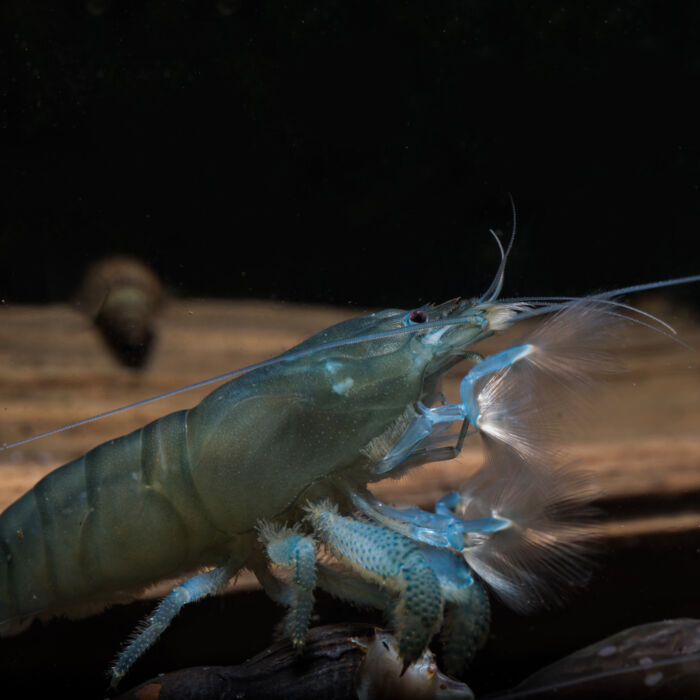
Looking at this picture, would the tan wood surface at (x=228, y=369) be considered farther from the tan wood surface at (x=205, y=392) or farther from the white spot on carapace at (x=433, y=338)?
the white spot on carapace at (x=433, y=338)

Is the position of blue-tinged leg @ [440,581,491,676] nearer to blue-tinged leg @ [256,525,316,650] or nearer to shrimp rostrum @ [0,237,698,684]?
shrimp rostrum @ [0,237,698,684]

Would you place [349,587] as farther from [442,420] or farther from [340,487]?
[442,420]

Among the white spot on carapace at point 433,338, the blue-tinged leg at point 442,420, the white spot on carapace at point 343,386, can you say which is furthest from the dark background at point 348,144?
the white spot on carapace at point 343,386

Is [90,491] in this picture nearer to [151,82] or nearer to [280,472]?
[280,472]

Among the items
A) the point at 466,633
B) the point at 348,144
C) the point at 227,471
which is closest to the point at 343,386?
the point at 227,471

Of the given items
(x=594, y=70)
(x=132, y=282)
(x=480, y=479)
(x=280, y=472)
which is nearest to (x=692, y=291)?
A: (x=594, y=70)
